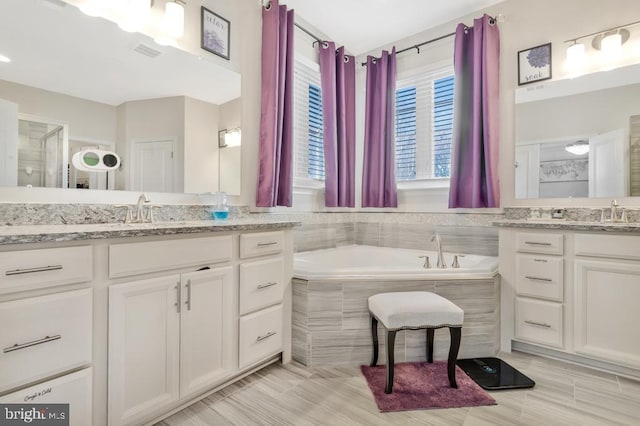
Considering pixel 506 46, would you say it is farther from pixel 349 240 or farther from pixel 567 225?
pixel 349 240

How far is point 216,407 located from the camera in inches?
60.6

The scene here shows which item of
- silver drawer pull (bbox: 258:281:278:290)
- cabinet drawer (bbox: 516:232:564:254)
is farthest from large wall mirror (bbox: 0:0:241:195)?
cabinet drawer (bbox: 516:232:564:254)

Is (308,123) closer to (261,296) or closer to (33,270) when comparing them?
(261,296)

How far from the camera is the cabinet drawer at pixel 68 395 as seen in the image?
1.01m

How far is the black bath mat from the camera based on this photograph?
5.63 feet

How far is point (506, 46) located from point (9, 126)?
10.9 ft

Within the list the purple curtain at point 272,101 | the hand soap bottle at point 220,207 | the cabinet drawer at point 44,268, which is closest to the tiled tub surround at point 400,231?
the purple curtain at point 272,101

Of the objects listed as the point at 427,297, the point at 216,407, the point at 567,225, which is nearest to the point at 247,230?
the point at 216,407

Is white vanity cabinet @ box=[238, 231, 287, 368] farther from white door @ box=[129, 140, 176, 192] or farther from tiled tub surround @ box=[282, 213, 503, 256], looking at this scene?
tiled tub surround @ box=[282, 213, 503, 256]

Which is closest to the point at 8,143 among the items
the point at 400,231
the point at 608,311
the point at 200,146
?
the point at 200,146

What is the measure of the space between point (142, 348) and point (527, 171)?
2.85m

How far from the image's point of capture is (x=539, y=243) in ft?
6.76

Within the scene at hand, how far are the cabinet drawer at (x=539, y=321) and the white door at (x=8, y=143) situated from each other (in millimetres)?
2928

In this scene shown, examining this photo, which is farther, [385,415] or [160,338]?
[385,415]
